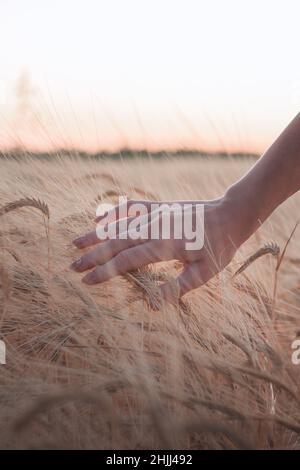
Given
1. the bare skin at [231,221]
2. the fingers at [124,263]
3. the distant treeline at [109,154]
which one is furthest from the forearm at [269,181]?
the distant treeline at [109,154]

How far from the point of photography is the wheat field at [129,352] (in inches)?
20.9

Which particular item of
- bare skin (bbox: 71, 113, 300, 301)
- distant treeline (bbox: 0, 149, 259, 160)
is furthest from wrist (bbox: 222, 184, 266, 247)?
distant treeline (bbox: 0, 149, 259, 160)

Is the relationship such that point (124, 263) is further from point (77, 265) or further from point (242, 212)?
point (242, 212)

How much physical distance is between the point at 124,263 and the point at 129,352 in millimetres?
106

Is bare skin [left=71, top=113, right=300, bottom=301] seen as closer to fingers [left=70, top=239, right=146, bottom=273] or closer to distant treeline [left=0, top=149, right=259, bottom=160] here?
fingers [left=70, top=239, right=146, bottom=273]

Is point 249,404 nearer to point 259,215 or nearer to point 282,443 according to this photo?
point 282,443

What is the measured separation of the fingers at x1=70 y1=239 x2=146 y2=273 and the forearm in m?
0.13

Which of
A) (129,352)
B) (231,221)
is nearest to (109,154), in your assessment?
(231,221)

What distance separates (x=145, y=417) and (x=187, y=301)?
0.24 metres

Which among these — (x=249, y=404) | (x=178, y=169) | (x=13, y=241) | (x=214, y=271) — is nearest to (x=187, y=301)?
(x=214, y=271)

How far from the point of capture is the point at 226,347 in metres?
0.72

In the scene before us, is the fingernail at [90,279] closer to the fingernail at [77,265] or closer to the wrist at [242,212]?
the fingernail at [77,265]

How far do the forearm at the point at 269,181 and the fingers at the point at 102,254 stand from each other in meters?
0.13

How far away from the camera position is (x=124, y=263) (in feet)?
2.36
